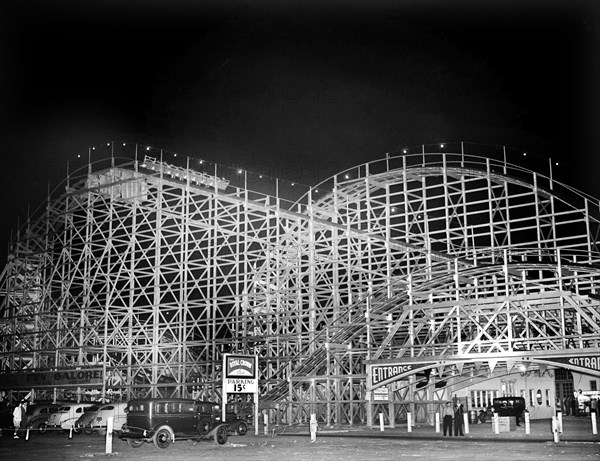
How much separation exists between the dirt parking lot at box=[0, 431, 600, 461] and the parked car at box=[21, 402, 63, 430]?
16.9 ft

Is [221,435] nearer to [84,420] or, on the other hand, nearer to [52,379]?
[84,420]

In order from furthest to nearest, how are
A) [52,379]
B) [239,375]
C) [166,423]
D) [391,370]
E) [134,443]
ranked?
[52,379], [391,370], [239,375], [134,443], [166,423]

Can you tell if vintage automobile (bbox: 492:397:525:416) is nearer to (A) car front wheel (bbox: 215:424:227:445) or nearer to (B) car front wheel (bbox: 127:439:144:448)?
(A) car front wheel (bbox: 215:424:227:445)

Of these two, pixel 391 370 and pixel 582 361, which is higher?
pixel 582 361

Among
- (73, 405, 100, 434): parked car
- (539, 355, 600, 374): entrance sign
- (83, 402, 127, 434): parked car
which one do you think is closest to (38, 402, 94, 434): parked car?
(73, 405, 100, 434): parked car

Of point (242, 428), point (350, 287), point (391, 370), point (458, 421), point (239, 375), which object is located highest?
point (350, 287)

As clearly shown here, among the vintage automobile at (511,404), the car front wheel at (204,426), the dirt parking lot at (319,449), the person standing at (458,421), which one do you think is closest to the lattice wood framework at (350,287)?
the person standing at (458,421)

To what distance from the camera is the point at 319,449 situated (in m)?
20.7

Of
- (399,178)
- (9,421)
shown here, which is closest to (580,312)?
(399,178)

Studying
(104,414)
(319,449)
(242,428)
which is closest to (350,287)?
(242,428)

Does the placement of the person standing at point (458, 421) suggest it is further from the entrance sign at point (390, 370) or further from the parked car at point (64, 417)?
the parked car at point (64, 417)

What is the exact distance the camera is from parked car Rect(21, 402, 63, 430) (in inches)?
1232

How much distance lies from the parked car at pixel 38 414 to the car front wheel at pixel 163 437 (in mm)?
10773

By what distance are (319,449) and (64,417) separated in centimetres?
1476
